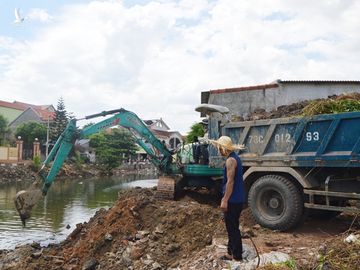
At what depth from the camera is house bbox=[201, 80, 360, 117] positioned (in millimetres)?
17094

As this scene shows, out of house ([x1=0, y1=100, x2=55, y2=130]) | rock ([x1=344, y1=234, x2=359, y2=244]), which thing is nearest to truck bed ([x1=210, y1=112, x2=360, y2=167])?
rock ([x1=344, y1=234, x2=359, y2=244])

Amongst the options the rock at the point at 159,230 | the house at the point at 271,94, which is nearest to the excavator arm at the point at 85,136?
the rock at the point at 159,230

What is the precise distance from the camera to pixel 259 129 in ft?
26.2

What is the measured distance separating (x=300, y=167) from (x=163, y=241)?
276cm

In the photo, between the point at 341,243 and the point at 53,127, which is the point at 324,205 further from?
the point at 53,127

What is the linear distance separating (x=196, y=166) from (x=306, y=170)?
3.48 metres

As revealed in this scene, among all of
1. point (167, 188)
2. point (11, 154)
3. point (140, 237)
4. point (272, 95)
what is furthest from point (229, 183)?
point (11, 154)

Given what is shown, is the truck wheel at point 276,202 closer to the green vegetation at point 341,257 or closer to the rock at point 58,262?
the green vegetation at point 341,257

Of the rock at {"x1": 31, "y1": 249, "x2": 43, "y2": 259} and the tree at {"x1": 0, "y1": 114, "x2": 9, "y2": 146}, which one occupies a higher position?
the tree at {"x1": 0, "y1": 114, "x2": 9, "y2": 146}

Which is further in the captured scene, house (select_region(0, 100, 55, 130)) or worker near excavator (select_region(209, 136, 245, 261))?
house (select_region(0, 100, 55, 130))

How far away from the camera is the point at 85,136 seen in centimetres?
1056

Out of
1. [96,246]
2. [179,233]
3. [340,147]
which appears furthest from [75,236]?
[340,147]

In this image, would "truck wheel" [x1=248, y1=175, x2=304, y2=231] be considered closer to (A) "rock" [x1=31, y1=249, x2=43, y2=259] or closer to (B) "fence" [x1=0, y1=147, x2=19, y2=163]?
(A) "rock" [x1=31, y1=249, x2=43, y2=259]

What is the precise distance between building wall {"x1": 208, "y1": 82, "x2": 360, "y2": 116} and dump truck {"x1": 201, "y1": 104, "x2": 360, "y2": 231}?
921 centimetres
